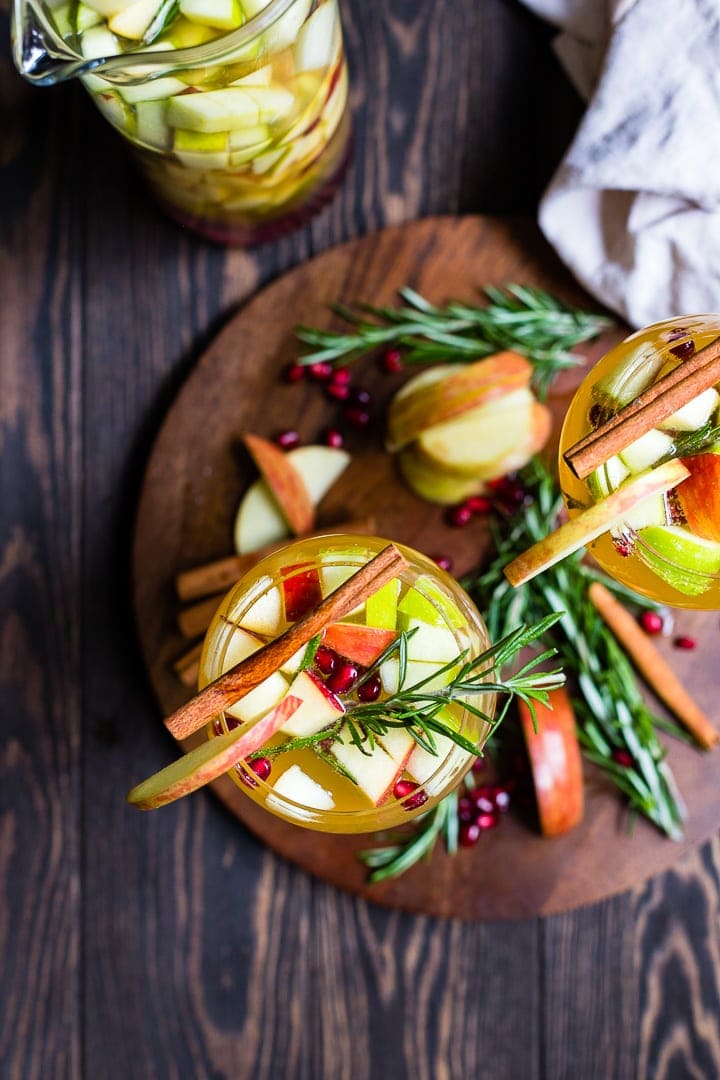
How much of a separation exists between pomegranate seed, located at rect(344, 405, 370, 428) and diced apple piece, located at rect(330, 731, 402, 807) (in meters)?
0.60

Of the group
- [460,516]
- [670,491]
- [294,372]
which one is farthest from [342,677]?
[294,372]

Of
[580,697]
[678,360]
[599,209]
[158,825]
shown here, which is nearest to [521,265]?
[599,209]

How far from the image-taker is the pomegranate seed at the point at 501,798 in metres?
1.42

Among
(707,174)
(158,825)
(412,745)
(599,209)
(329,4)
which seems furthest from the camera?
(158,825)

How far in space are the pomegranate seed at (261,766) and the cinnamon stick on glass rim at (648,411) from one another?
1.43 feet

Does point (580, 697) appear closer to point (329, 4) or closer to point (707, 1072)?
point (707, 1072)

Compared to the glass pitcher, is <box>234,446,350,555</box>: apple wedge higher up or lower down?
lower down

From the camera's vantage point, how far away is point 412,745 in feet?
3.22

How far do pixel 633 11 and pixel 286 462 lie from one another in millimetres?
779

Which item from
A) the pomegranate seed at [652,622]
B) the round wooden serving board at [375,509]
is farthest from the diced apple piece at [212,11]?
the pomegranate seed at [652,622]

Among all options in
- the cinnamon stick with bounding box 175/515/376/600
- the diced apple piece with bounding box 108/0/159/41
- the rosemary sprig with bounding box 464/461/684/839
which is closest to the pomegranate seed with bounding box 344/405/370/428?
the cinnamon stick with bounding box 175/515/376/600

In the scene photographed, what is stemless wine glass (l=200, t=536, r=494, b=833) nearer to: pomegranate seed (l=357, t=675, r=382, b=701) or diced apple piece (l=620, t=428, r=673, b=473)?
pomegranate seed (l=357, t=675, r=382, b=701)

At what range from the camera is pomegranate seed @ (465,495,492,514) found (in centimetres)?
142

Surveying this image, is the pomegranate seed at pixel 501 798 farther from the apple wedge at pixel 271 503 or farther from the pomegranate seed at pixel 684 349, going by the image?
the pomegranate seed at pixel 684 349
